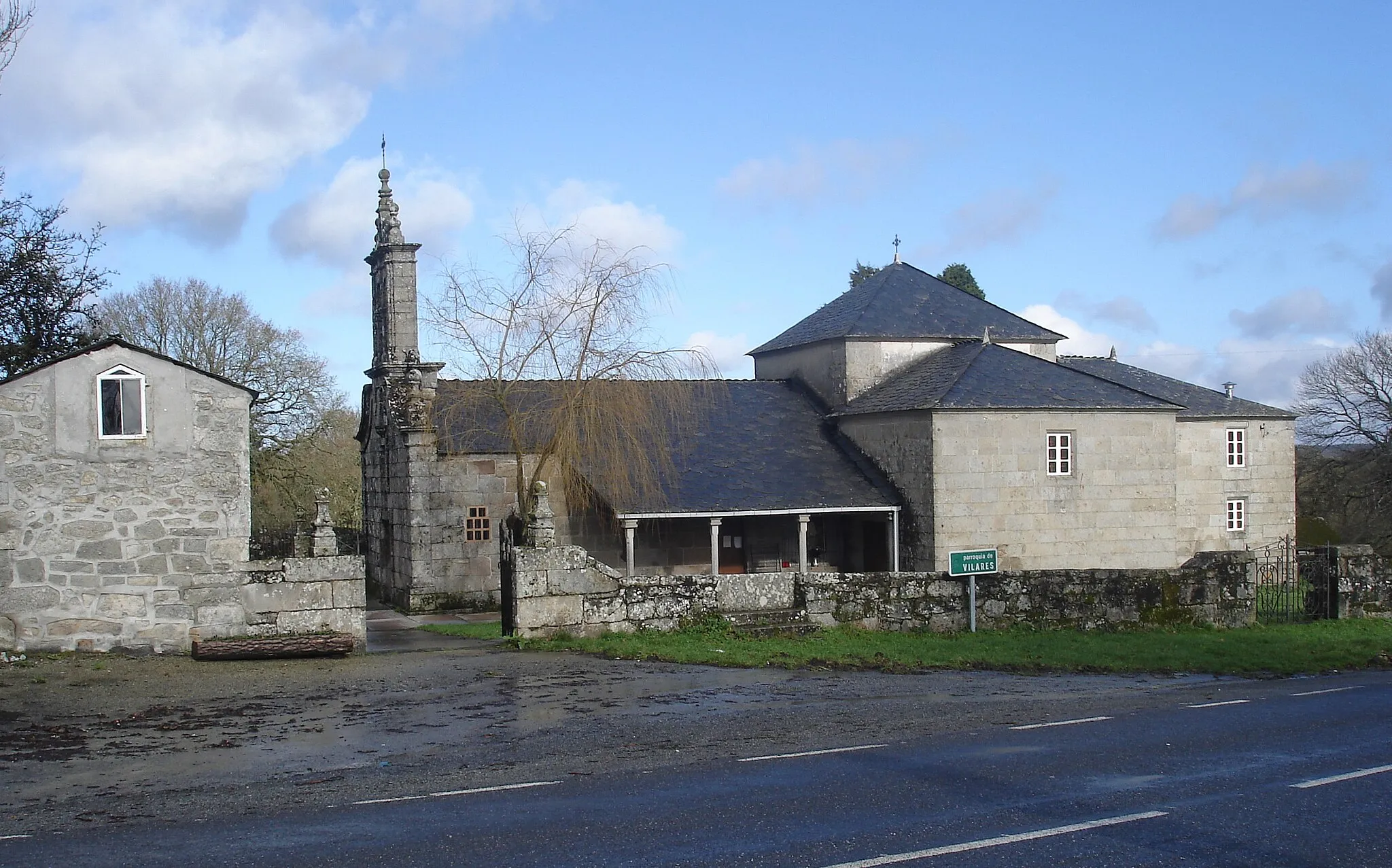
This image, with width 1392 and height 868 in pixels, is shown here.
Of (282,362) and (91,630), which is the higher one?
(282,362)

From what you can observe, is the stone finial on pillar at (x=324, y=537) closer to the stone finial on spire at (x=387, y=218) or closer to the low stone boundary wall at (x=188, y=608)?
the low stone boundary wall at (x=188, y=608)

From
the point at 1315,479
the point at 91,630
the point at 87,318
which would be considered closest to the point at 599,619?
the point at 91,630

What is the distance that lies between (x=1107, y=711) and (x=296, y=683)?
8395mm

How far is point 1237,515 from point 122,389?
31668 millimetres

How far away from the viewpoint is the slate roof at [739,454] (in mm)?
25500

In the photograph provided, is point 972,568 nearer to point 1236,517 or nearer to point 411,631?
point 411,631

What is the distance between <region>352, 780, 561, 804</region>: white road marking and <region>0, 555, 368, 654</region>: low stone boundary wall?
283 inches

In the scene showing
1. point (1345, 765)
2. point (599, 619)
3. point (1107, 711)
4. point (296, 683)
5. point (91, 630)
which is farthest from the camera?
point (599, 619)

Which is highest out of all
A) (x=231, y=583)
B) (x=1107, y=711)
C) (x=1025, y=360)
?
(x=1025, y=360)

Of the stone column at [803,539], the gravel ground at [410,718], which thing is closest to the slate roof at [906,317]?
the stone column at [803,539]

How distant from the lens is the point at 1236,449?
3588 cm

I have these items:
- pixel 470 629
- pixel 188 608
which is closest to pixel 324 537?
pixel 188 608

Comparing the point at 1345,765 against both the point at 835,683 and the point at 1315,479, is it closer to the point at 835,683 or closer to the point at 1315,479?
the point at 835,683

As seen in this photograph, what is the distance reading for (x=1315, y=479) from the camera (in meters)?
46.4
